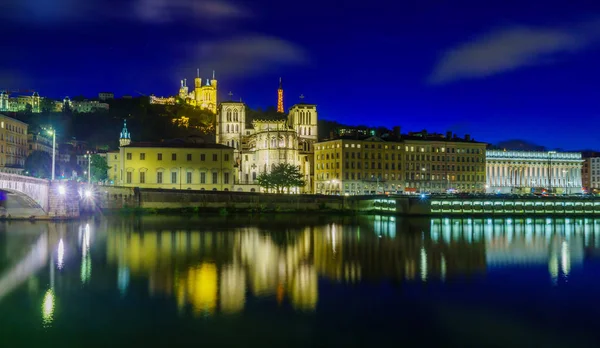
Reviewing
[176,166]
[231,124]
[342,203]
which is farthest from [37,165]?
[342,203]

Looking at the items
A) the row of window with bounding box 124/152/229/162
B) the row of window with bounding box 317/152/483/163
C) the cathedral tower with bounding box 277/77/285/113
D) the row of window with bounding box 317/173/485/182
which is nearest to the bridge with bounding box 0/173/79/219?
the row of window with bounding box 124/152/229/162

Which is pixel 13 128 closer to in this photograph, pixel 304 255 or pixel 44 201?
pixel 44 201

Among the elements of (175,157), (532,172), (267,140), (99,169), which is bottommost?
(532,172)

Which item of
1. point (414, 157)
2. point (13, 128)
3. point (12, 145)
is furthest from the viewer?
point (414, 157)

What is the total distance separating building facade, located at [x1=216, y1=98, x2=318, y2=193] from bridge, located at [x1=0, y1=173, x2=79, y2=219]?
32.7 meters

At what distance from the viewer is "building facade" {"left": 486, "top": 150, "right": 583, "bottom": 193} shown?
104 metres

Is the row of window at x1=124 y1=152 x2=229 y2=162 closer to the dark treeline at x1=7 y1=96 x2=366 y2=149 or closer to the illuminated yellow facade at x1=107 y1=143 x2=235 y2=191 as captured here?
the illuminated yellow facade at x1=107 y1=143 x2=235 y2=191

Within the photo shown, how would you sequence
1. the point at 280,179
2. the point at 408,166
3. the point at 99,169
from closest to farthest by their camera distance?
1. the point at 280,179
2. the point at 99,169
3. the point at 408,166

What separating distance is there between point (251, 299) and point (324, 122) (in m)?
125

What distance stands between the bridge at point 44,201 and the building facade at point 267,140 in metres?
32.7

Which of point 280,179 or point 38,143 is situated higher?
point 38,143

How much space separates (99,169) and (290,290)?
215ft

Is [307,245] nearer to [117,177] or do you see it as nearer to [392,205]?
[392,205]

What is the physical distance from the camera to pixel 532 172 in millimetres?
108188
